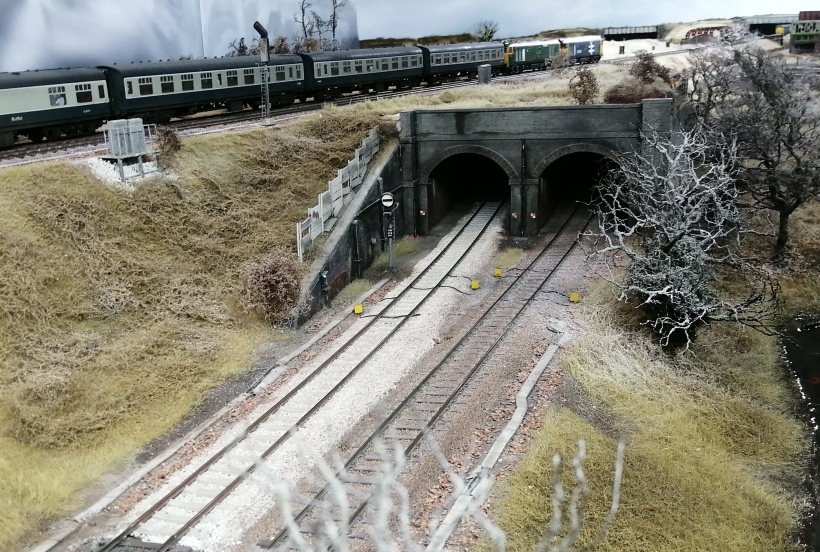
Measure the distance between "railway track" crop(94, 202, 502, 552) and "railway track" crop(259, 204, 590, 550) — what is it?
1.49 metres

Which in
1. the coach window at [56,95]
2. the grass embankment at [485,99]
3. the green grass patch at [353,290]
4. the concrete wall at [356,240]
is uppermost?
the coach window at [56,95]

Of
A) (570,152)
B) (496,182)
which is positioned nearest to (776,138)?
(570,152)

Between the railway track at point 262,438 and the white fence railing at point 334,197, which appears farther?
the white fence railing at point 334,197

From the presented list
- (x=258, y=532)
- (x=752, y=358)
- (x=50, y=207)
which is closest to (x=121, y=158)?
(x=50, y=207)

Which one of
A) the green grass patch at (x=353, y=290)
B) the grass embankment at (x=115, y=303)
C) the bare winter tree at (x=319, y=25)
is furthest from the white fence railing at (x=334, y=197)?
the bare winter tree at (x=319, y=25)

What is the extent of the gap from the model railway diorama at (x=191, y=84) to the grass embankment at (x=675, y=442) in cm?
A: 2141

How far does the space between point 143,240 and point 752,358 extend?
18950 millimetres

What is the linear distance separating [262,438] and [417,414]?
341cm

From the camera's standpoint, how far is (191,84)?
110ft

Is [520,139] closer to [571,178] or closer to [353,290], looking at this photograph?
[571,178]

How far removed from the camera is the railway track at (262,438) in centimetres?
1224

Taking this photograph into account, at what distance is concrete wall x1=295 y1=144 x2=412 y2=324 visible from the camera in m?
23.0

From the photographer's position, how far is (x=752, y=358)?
21.7 m

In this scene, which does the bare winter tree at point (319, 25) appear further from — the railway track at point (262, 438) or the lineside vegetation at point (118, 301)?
the railway track at point (262, 438)
